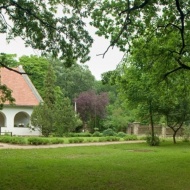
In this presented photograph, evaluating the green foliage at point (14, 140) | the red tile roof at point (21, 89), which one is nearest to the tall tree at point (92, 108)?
the red tile roof at point (21, 89)

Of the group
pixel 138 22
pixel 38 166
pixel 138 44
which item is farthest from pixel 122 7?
pixel 38 166

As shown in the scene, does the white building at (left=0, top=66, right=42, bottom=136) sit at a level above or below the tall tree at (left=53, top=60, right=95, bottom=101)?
below

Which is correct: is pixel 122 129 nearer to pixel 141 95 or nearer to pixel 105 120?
pixel 105 120

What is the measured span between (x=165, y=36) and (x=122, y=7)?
9.13ft

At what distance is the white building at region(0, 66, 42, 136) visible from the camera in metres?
35.6

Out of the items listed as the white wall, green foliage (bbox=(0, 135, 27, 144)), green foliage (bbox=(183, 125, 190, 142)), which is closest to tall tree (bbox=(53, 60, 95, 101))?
the white wall

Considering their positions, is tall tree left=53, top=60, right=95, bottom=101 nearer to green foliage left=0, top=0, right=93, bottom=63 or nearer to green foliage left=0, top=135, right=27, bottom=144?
green foliage left=0, top=135, right=27, bottom=144

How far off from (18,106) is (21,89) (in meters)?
2.85

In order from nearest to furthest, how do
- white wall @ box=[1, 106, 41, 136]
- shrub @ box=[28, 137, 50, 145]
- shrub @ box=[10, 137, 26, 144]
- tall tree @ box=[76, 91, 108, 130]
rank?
shrub @ box=[28, 137, 50, 145] → shrub @ box=[10, 137, 26, 144] → white wall @ box=[1, 106, 41, 136] → tall tree @ box=[76, 91, 108, 130]

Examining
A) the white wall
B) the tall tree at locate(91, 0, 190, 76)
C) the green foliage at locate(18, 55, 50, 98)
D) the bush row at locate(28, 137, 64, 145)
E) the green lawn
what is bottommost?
the green lawn

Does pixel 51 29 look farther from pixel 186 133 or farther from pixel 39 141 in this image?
pixel 186 133

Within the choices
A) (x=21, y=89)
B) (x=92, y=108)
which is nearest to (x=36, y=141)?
(x=21, y=89)

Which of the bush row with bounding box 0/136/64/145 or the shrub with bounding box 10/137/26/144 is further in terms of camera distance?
the shrub with bounding box 10/137/26/144

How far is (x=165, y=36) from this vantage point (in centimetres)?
1240
